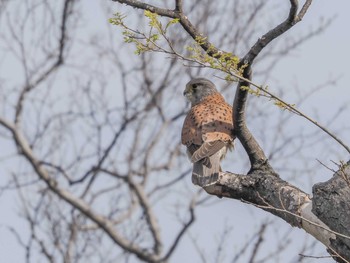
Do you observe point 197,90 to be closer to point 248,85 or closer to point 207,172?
point 207,172

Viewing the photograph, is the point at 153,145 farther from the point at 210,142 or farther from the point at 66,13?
the point at 210,142

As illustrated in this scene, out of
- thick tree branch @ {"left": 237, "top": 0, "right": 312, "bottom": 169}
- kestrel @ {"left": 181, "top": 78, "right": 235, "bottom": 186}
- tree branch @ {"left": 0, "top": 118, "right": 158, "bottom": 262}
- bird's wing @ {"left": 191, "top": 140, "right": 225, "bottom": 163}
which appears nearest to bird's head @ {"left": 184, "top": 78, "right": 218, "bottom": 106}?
kestrel @ {"left": 181, "top": 78, "right": 235, "bottom": 186}

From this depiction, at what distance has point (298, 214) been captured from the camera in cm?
479

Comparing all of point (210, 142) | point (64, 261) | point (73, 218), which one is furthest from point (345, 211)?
point (73, 218)

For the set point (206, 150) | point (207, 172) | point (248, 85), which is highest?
point (206, 150)

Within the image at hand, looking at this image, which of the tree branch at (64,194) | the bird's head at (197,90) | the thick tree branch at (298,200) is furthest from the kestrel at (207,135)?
the tree branch at (64,194)

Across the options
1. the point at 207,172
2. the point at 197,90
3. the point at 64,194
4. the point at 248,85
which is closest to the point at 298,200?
the point at 248,85

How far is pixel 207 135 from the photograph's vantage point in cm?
728

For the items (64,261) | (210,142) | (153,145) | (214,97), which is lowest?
(210,142)

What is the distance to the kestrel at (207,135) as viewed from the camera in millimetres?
6754

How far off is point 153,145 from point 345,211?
10907mm

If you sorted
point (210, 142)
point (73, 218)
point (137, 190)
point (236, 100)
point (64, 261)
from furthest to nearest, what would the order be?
point (137, 190) → point (73, 218) → point (64, 261) → point (210, 142) → point (236, 100)

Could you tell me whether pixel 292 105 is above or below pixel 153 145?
below

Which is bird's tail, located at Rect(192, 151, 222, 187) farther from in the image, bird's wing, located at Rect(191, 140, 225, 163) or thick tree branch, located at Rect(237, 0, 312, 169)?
thick tree branch, located at Rect(237, 0, 312, 169)
